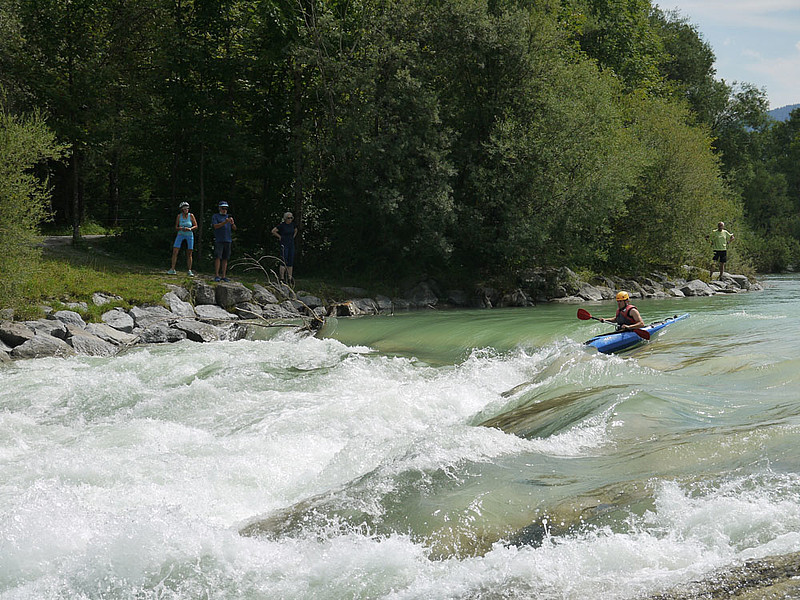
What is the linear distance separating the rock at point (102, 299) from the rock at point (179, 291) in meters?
1.54

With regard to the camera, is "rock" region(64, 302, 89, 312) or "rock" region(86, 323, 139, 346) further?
"rock" region(64, 302, 89, 312)

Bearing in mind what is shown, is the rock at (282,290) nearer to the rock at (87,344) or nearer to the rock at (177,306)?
the rock at (177,306)

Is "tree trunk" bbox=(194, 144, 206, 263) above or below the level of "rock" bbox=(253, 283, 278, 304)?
above

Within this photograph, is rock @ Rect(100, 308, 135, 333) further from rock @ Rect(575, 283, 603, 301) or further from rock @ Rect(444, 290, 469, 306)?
rock @ Rect(575, 283, 603, 301)

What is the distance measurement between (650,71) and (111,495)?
3421 cm

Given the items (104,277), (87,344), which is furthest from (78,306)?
(104,277)

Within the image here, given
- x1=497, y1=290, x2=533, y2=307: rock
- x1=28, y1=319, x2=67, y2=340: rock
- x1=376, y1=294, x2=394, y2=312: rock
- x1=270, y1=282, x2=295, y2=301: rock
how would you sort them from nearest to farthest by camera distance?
1. x1=28, y1=319, x2=67, y2=340: rock
2. x1=270, y1=282, x2=295, y2=301: rock
3. x1=376, y1=294, x2=394, y2=312: rock
4. x1=497, y1=290, x2=533, y2=307: rock

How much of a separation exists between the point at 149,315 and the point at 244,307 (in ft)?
8.50

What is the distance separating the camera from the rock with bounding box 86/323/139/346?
14531mm

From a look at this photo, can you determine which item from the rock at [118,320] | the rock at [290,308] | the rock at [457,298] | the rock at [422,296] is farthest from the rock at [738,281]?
the rock at [118,320]

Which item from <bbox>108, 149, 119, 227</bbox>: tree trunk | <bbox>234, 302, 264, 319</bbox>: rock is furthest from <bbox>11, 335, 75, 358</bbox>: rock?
<bbox>108, 149, 119, 227</bbox>: tree trunk

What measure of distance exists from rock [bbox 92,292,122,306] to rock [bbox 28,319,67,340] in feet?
5.49

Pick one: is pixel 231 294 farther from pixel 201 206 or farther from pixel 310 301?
pixel 201 206

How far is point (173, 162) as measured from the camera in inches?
874
